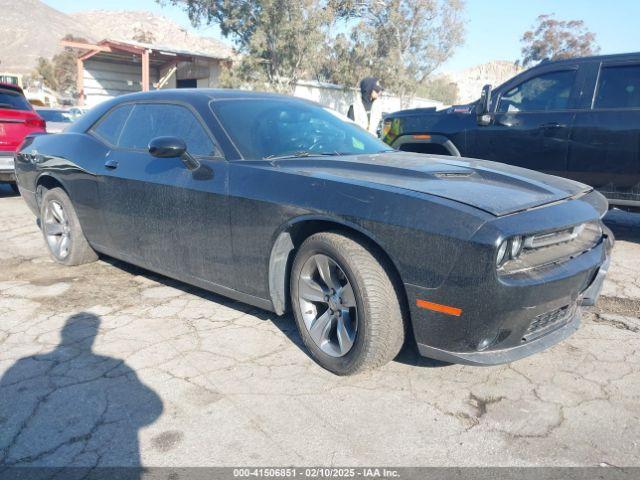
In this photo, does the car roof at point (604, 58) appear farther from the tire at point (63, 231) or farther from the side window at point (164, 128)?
the tire at point (63, 231)

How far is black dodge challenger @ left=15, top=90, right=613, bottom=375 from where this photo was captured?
8.04 ft

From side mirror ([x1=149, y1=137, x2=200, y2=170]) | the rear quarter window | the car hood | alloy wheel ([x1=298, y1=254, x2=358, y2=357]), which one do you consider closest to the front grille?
the car hood

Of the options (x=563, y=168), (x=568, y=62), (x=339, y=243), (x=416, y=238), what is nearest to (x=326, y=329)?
(x=339, y=243)

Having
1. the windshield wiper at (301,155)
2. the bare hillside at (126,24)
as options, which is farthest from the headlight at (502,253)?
the bare hillside at (126,24)

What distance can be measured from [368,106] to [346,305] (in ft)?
19.0

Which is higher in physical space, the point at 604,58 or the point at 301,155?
the point at 604,58

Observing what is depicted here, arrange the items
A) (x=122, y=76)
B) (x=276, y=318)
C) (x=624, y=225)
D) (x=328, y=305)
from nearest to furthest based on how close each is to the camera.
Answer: (x=328, y=305)
(x=276, y=318)
(x=624, y=225)
(x=122, y=76)

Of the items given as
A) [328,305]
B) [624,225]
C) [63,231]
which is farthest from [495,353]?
[624,225]

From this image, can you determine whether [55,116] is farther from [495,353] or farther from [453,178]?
[495,353]

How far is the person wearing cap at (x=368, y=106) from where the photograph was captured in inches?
311

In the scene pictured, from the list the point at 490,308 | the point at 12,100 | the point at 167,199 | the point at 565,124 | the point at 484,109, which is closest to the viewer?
the point at 490,308

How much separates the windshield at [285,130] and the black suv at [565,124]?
8.50ft

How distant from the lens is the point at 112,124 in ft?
14.5

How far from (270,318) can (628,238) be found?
4533 mm
